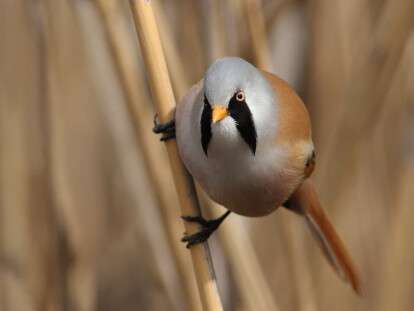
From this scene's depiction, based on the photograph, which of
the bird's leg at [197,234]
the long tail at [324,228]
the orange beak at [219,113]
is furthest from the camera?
the long tail at [324,228]

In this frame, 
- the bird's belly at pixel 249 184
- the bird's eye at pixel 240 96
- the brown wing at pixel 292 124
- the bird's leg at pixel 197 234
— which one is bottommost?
the bird's leg at pixel 197 234

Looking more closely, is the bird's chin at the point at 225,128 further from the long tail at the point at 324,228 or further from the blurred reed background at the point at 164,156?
the long tail at the point at 324,228

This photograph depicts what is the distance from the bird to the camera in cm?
120

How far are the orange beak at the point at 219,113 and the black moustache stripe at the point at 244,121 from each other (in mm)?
18

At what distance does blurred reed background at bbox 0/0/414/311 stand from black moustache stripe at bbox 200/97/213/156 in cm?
18

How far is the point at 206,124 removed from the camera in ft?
4.11

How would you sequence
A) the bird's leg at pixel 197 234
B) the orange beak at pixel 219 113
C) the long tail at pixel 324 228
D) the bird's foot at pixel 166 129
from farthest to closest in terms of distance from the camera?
1. the long tail at pixel 324 228
2. the bird's foot at pixel 166 129
3. the bird's leg at pixel 197 234
4. the orange beak at pixel 219 113

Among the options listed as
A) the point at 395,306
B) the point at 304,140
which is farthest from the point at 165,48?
the point at 395,306

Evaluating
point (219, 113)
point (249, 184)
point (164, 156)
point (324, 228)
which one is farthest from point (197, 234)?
point (164, 156)

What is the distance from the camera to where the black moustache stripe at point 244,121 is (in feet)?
3.91

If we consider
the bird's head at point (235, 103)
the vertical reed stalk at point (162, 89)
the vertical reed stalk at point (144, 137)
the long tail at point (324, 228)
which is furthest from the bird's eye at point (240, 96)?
the long tail at point (324, 228)

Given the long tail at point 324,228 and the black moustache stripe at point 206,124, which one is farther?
the long tail at point 324,228

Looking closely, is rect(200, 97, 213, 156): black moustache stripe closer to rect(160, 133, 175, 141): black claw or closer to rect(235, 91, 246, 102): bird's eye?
rect(235, 91, 246, 102): bird's eye

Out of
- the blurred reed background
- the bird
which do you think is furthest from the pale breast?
the blurred reed background
